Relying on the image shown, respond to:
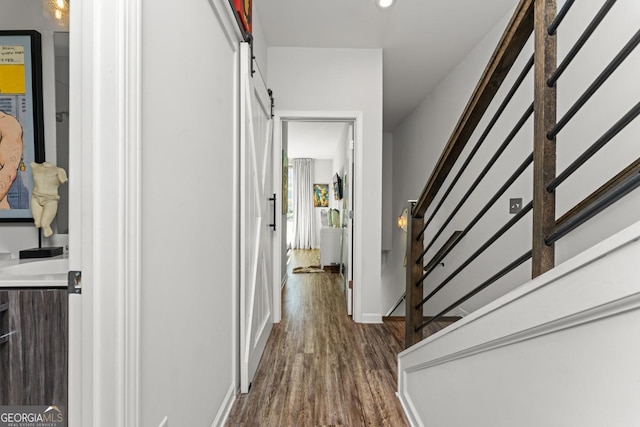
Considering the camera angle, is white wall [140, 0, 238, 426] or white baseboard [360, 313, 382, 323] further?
white baseboard [360, 313, 382, 323]

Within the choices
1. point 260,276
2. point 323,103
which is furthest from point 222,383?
point 323,103

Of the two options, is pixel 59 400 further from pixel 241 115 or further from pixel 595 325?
pixel 241 115

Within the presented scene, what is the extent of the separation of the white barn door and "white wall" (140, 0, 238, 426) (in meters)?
0.14

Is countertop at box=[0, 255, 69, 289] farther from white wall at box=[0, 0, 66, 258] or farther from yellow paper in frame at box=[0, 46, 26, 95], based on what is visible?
yellow paper in frame at box=[0, 46, 26, 95]

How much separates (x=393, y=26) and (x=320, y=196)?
650 cm

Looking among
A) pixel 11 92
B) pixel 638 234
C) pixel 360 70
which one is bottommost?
pixel 638 234

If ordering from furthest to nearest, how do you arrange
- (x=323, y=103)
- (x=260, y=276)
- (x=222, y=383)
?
(x=323, y=103)
(x=260, y=276)
(x=222, y=383)

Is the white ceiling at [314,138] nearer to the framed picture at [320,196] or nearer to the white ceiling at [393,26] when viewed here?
the framed picture at [320,196]

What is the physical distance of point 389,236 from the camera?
645cm

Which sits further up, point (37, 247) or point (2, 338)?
point (37, 247)

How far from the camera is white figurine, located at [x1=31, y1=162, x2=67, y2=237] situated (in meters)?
1.07

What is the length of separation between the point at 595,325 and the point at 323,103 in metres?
2.95

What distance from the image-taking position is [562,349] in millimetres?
687

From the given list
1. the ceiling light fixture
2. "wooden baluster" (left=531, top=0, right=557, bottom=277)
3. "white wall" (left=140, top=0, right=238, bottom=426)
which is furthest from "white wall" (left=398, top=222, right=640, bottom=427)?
the ceiling light fixture
